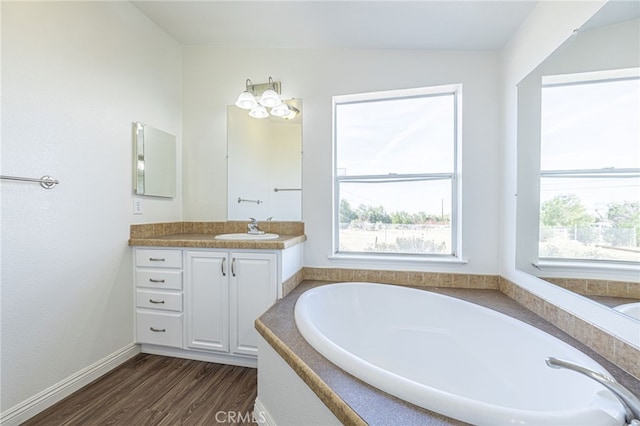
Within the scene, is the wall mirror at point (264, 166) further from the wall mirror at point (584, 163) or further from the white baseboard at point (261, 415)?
the wall mirror at point (584, 163)

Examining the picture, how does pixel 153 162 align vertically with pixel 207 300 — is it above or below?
above

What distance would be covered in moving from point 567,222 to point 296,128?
1.87 m

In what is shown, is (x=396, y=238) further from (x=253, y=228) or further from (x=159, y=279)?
(x=159, y=279)

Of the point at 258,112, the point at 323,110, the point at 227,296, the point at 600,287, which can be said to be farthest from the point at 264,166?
the point at 600,287

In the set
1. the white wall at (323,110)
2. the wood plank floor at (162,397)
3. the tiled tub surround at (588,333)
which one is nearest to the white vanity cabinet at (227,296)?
the wood plank floor at (162,397)

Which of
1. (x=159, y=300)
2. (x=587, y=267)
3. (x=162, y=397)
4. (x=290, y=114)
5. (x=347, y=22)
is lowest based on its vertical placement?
(x=162, y=397)

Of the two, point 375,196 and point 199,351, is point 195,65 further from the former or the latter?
point 199,351

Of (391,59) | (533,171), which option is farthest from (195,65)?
(533,171)

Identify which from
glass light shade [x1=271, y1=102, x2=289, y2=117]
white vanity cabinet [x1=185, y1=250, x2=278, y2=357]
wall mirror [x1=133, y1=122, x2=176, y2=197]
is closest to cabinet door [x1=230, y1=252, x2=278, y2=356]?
white vanity cabinet [x1=185, y1=250, x2=278, y2=357]

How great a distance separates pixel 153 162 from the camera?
7.24 ft

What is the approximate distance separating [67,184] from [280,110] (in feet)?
4.86

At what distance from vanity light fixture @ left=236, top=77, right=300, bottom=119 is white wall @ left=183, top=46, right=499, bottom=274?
0.07 m

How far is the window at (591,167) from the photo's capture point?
99cm

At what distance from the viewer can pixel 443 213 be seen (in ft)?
7.11
